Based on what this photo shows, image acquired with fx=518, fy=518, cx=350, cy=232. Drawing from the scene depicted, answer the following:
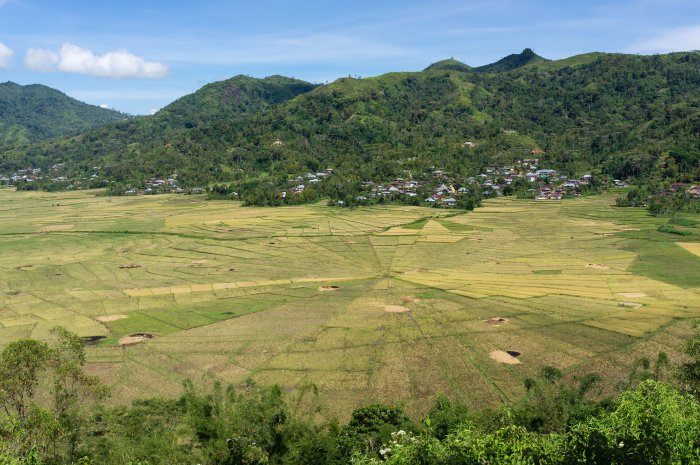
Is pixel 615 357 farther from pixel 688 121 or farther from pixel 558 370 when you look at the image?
pixel 688 121

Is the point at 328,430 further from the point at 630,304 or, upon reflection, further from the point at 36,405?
the point at 630,304

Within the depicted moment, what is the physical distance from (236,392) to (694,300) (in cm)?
4945

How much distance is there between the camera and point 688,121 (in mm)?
184750

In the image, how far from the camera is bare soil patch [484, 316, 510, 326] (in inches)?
2062

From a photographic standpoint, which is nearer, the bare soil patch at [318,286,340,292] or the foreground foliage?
the foreground foliage

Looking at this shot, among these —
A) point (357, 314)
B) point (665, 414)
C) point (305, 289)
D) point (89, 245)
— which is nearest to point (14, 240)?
point (89, 245)

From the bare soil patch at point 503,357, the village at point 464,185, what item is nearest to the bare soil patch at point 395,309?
the bare soil patch at point 503,357

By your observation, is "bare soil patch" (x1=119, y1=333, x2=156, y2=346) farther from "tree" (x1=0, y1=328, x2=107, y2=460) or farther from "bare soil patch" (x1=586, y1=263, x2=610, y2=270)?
"bare soil patch" (x1=586, y1=263, x2=610, y2=270)

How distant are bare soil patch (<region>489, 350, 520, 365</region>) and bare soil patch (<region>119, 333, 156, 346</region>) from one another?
32.1 m

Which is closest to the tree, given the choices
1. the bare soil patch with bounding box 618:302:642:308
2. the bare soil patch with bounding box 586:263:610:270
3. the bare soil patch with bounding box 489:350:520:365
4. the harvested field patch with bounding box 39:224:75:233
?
the bare soil patch with bounding box 489:350:520:365

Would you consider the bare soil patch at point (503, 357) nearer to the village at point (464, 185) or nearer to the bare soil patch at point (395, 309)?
the bare soil patch at point (395, 309)

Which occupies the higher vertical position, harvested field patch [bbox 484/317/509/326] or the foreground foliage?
the foreground foliage

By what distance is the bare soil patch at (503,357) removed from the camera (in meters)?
43.0

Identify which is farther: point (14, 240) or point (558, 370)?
point (14, 240)
